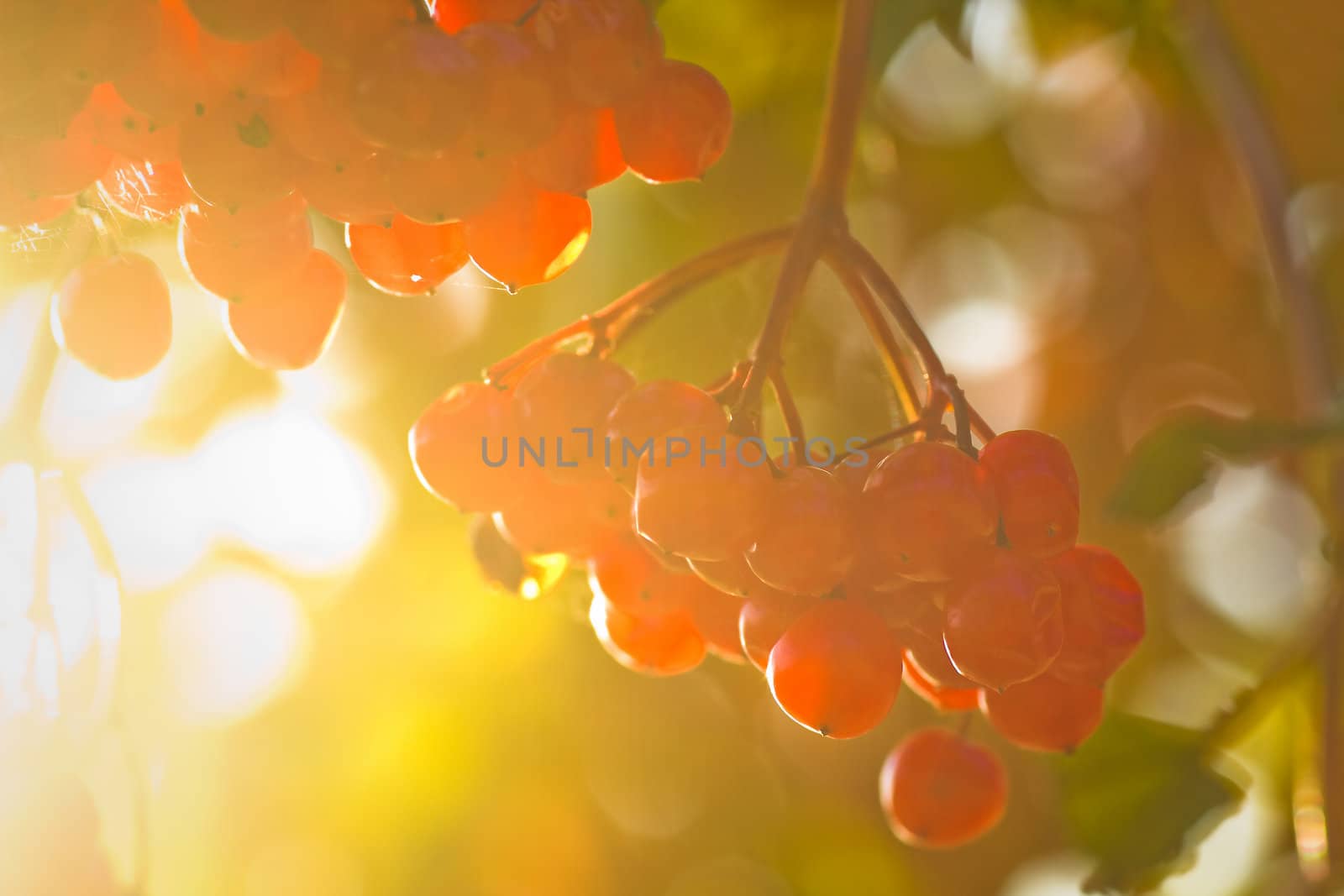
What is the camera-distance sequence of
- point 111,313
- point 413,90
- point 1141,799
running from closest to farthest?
point 413,90
point 111,313
point 1141,799

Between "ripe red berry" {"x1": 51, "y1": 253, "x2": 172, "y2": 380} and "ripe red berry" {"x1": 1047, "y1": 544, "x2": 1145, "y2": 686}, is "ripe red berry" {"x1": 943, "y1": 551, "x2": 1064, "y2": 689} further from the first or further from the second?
"ripe red berry" {"x1": 51, "y1": 253, "x2": 172, "y2": 380}

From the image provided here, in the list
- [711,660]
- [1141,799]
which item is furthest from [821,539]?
[711,660]

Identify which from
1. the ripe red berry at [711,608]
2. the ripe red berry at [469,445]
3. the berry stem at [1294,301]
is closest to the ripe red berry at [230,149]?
the ripe red berry at [469,445]

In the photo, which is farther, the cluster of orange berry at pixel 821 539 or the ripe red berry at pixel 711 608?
the ripe red berry at pixel 711 608

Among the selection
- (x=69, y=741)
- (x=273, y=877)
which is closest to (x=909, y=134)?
(x=69, y=741)

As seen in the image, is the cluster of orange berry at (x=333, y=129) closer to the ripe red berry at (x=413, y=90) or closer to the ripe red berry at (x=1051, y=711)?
the ripe red berry at (x=413, y=90)

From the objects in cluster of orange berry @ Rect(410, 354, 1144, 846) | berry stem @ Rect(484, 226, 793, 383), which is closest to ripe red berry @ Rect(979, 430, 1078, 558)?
cluster of orange berry @ Rect(410, 354, 1144, 846)

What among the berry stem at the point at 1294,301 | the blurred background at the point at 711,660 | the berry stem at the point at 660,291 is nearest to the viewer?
the berry stem at the point at 660,291

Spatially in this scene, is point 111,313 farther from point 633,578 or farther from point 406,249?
point 633,578

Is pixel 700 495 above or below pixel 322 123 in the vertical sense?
below
